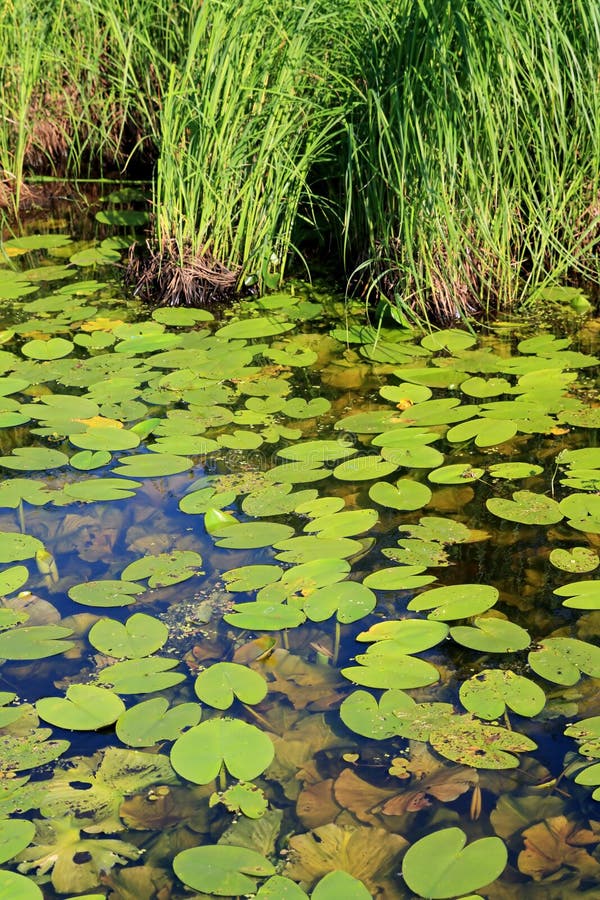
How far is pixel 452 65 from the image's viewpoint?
10.2ft

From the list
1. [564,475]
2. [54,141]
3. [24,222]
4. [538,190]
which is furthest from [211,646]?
[54,141]

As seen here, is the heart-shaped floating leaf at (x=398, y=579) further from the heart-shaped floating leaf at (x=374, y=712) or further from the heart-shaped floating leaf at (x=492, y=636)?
the heart-shaped floating leaf at (x=374, y=712)

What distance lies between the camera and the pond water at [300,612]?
64.2 inches

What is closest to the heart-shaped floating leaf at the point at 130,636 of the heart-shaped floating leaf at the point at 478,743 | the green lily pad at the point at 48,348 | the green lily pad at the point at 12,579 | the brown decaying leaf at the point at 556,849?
the green lily pad at the point at 12,579

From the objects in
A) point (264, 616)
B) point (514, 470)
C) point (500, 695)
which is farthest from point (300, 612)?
point (514, 470)

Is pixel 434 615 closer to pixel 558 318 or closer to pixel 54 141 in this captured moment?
pixel 558 318

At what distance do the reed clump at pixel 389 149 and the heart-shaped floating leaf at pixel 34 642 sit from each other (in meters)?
1.56

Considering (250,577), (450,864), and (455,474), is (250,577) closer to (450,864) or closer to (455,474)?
(455,474)

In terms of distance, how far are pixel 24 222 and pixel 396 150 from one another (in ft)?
6.83

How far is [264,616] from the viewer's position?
2.09m

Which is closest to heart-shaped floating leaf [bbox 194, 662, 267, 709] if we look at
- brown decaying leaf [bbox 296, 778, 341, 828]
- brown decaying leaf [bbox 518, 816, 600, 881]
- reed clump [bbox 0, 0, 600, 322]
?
brown decaying leaf [bbox 296, 778, 341, 828]

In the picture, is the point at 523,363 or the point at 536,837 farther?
the point at 523,363

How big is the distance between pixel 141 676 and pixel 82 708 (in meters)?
0.13

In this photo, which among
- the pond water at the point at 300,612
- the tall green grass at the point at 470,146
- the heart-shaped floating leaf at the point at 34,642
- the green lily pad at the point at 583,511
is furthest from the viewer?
the tall green grass at the point at 470,146
